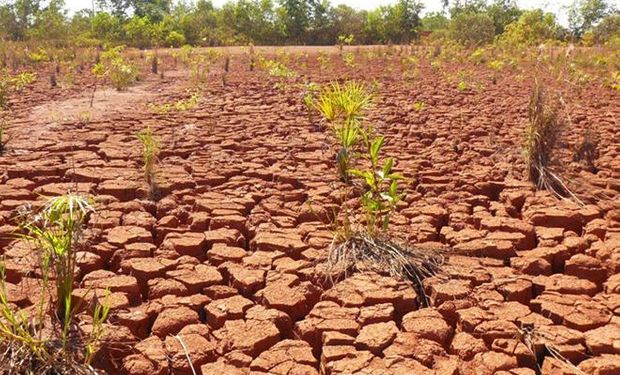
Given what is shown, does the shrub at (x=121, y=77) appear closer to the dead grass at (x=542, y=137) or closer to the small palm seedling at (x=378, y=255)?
the dead grass at (x=542, y=137)

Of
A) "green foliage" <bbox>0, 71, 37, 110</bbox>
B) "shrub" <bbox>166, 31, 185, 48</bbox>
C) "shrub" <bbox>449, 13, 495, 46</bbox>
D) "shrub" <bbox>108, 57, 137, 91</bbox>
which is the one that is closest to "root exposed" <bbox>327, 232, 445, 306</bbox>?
"green foliage" <bbox>0, 71, 37, 110</bbox>

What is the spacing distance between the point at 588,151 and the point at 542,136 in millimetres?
735

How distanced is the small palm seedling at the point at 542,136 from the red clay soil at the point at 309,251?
4.6 inches

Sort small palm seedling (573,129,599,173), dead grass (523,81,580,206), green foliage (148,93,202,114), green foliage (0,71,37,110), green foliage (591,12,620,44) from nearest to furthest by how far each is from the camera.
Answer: dead grass (523,81,580,206) < small palm seedling (573,129,599,173) < green foliage (148,93,202,114) < green foliage (0,71,37,110) < green foliage (591,12,620,44)

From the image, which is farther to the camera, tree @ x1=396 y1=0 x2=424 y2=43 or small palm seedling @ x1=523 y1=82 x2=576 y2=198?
tree @ x1=396 y1=0 x2=424 y2=43

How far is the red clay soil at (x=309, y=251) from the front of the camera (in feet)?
6.43

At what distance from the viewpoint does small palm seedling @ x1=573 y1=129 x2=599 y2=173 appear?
13.0 ft

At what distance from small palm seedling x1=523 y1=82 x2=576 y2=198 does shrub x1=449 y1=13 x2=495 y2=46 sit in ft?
38.4

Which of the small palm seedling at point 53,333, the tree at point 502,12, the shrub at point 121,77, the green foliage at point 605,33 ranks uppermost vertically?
the tree at point 502,12

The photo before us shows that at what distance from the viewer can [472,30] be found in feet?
53.8

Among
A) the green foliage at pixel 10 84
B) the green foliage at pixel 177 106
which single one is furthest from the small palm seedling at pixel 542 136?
the green foliage at pixel 10 84

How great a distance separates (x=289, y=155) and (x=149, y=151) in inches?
41.2

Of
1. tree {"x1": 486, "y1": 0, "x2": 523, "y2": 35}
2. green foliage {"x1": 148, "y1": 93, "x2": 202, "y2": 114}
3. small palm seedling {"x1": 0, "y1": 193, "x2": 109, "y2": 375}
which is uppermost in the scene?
tree {"x1": 486, "y1": 0, "x2": 523, "y2": 35}

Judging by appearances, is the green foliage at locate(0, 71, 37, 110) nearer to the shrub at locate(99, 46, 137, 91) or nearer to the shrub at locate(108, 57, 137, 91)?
the shrub at locate(99, 46, 137, 91)
